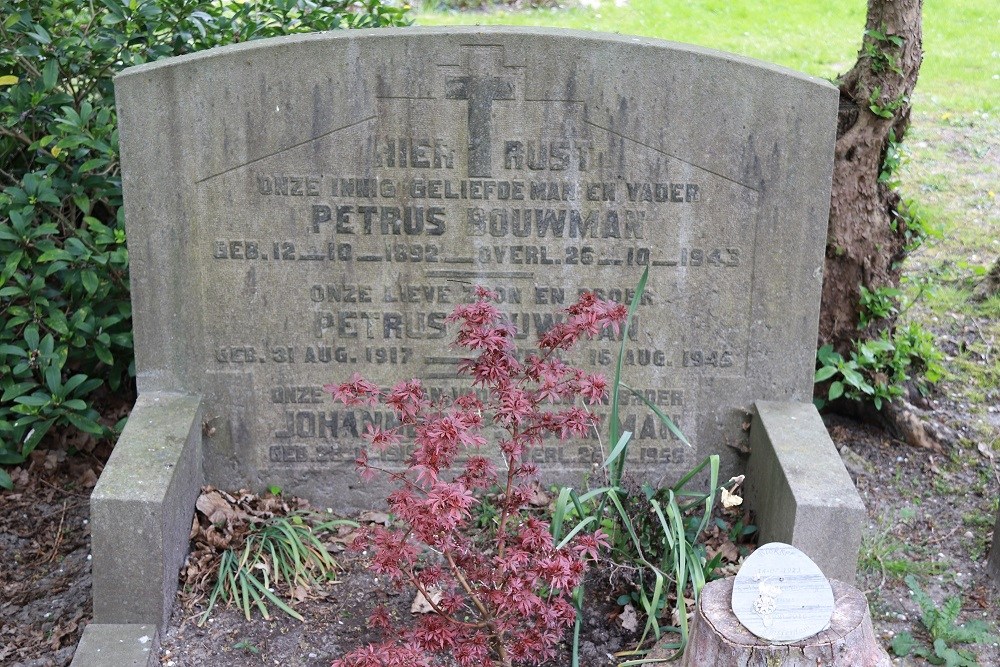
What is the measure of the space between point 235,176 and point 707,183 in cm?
170

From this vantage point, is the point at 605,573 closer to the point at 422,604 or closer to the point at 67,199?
the point at 422,604

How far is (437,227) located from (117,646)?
1.77 m

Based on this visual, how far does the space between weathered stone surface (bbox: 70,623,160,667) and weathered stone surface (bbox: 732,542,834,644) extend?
181 centimetres

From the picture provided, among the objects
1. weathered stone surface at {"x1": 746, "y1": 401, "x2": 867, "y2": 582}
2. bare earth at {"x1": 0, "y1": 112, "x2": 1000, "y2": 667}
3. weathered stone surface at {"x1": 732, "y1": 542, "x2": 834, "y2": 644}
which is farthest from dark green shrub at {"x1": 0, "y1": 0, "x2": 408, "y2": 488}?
weathered stone surface at {"x1": 732, "y1": 542, "x2": 834, "y2": 644}

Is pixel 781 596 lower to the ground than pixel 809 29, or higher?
lower

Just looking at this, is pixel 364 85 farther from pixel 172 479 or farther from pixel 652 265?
pixel 172 479

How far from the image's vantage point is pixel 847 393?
4.81 metres

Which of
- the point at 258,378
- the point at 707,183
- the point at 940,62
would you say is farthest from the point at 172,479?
the point at 940,62

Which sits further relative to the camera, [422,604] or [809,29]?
[809,29]

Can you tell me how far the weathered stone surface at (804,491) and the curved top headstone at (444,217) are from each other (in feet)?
0.64

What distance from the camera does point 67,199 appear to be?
485 centimetres

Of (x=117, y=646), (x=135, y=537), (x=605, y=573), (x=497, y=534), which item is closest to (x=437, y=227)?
(x=497, y=534)

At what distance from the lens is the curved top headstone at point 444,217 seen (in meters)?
3.79

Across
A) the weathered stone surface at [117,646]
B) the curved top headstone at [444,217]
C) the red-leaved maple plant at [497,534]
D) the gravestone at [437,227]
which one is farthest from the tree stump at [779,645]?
the weathered stone surface at [117,646]
